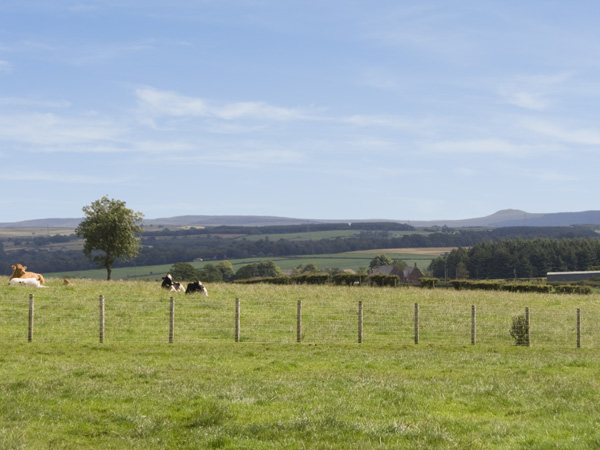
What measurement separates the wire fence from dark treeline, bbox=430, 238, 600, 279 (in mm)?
118894

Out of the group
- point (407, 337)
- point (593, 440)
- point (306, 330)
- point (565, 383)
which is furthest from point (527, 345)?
point (593, 440)

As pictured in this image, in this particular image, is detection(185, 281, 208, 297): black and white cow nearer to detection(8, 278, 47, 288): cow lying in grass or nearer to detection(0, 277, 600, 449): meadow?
detection(0, 277, 600, 449): meadow

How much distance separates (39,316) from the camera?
105ft

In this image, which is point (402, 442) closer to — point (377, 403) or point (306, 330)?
point (377, 403)

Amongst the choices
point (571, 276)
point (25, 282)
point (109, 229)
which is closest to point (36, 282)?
point (25, 282)

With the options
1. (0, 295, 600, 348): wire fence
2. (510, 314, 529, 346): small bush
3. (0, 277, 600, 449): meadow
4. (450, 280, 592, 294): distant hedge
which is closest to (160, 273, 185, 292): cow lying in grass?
(0, 277, 600, 449): meadow

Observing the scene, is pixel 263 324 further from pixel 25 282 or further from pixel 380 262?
pixel 380 262

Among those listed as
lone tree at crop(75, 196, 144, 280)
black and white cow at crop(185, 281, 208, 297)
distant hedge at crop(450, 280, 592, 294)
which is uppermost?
lone tree at crop(75, 196, 144, 280)

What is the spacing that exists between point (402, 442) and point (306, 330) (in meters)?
21.3

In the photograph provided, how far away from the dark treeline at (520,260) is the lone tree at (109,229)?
99962 mm

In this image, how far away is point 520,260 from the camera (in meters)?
156

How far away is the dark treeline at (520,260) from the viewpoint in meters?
157

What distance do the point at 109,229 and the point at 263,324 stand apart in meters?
39.4

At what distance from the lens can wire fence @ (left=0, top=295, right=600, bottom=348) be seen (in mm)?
29344
